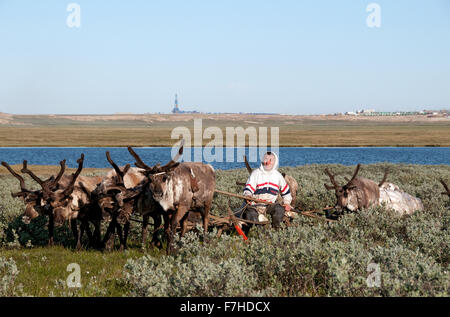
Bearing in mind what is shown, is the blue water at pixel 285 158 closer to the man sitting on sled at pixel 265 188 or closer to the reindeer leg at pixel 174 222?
the man sitting on sled at pixel 265 188

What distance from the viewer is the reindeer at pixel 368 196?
44.1 ft

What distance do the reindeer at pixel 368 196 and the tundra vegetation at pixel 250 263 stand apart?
657 mm

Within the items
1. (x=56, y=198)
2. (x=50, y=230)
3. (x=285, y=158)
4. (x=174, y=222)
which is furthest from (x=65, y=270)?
(x=285, y=158)

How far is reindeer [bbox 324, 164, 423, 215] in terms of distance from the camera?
13453 mm

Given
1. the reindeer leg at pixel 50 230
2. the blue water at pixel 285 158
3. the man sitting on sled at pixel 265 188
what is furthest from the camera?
the blue water at pixel 285 158

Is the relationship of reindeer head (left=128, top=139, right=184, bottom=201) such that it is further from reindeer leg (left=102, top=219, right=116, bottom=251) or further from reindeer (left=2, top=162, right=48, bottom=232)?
reindeer (left=2, top=162, right=48, bottom=232)

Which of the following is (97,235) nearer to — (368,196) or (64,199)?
(64,199)

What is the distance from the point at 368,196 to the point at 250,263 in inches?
266

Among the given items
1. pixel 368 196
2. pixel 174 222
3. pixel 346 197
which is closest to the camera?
pixel 174 222

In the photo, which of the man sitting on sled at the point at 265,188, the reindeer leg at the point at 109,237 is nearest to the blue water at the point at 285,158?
the man sitting on sled at the point at 265,188

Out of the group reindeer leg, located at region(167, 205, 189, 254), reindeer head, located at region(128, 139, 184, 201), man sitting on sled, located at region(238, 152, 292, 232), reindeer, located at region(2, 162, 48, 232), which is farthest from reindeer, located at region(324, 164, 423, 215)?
reindeer, located at region(2, 162, 48, 232)

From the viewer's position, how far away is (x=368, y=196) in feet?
45.6
